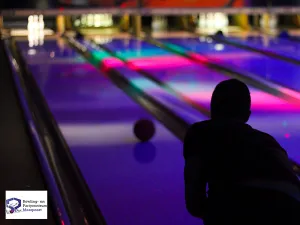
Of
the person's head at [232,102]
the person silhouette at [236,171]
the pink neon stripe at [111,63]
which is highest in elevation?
the person's head at [232,102]

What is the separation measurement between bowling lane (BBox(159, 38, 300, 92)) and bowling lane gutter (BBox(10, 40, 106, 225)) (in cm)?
226

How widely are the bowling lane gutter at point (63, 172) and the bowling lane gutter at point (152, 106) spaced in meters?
0.76

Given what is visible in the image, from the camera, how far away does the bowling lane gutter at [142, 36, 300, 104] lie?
525cm

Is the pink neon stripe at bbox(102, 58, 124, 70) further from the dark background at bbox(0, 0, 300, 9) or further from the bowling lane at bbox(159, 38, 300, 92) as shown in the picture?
the dark background at bbox(0, 0, 300, 9)

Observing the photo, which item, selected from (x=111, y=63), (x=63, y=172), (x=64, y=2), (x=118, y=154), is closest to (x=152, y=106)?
(x=118, y=154)

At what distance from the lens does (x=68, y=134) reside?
13.3ft

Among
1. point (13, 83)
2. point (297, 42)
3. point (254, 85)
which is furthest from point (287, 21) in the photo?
point (13, 83)

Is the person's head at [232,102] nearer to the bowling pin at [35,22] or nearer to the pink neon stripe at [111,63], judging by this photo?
the pink neon stripe at [111,63]

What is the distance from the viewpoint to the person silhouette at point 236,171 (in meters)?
1.61

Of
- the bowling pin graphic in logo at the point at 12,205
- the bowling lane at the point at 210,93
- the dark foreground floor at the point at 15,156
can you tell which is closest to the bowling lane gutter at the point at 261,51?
the bowling lane at the point at 210,93

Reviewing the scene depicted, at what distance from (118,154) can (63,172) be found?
1.56ft

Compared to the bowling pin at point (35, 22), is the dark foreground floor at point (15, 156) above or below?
below

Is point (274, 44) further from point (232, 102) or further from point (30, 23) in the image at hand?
point (232, 102)

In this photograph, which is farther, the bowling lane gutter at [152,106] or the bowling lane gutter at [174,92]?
the bowling lane gutter at [174,92]
